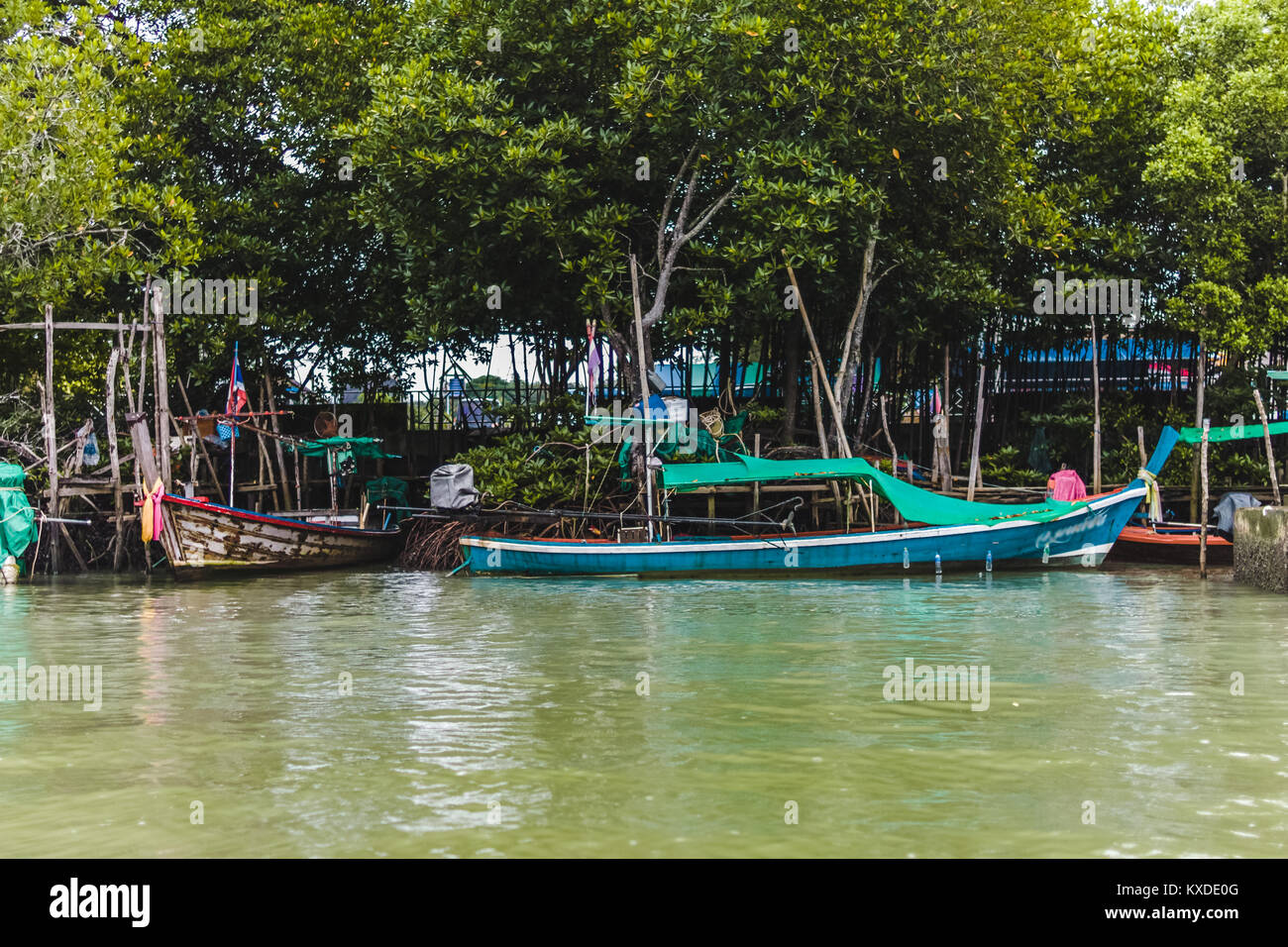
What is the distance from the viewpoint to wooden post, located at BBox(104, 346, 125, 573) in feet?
61.0

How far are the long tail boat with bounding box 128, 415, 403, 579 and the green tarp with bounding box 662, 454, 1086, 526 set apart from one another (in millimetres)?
5791

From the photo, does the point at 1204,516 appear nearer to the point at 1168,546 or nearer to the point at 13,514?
the point at 1168,546

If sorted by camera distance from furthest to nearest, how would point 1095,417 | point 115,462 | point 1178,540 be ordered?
point 1095,417 → point 115,462 → point 1178,540

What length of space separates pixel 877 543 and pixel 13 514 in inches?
460

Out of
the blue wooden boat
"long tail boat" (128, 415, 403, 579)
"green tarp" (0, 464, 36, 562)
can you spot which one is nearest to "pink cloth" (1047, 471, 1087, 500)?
the blue wooden boat

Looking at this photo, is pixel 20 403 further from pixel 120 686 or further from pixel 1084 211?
pixel 1084 211

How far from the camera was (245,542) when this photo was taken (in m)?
18.5

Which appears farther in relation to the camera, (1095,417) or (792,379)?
(792,379)

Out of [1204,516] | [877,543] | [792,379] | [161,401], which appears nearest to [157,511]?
[161,401]

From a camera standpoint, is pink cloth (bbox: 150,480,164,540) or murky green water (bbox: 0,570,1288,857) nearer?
murky green water (bbox: 0,570,1288,857)

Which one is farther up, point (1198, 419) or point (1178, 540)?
point (1198, 419)

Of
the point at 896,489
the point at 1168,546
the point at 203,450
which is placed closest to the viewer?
the point at 896,489

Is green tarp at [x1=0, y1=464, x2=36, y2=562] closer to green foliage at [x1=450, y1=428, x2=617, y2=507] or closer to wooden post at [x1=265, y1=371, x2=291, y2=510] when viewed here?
wooden post at [x1=265, y1=371, x2=291, y2=510]
